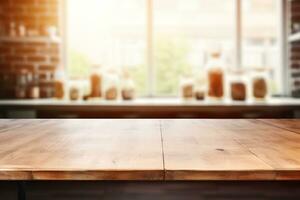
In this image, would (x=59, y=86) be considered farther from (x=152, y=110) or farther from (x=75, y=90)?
(x=152, y=110)

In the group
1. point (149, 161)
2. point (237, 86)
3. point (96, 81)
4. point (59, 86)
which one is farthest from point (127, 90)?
point (149, 161)

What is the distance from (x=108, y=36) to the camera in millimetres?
3357

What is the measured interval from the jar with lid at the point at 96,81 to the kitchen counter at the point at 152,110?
385mm

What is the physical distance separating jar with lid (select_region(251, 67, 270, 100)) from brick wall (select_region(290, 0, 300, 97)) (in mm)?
459

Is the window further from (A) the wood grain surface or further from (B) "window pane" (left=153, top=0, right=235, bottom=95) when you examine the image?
(A) the wood grain surface

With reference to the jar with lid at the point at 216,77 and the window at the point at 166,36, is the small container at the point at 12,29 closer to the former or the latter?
the window at the point at 166,36

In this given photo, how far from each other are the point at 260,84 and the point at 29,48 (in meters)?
1.86

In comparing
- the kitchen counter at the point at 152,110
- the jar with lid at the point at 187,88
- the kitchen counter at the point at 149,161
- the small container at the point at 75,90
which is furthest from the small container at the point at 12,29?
the kitchen counter at the point at 149,161

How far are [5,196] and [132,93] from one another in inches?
79.4

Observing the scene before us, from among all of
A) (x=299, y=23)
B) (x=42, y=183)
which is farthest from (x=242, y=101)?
(x=42, y=183)

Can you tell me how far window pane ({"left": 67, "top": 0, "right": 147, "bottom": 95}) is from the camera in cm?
332

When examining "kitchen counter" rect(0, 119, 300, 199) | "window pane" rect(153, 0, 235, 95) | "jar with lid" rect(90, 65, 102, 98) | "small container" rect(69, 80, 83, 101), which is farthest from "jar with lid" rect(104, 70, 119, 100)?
"kitchen counter" rect(0, 119, 300, 199)

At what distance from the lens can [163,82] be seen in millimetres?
3348

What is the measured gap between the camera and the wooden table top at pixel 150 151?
0.72 meters
